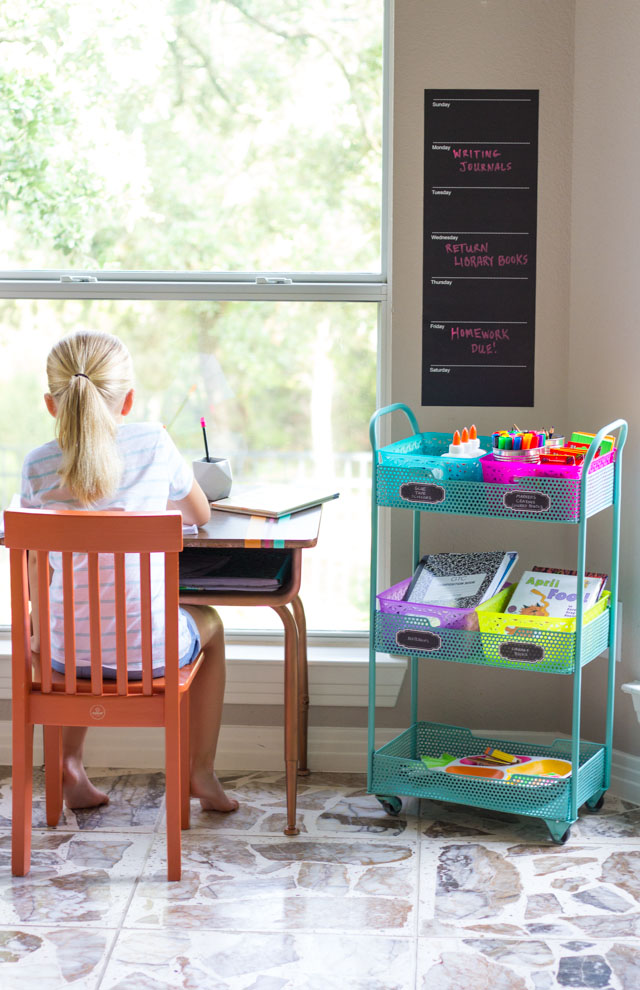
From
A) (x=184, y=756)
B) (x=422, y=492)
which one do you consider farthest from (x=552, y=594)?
(x=184, y=756)

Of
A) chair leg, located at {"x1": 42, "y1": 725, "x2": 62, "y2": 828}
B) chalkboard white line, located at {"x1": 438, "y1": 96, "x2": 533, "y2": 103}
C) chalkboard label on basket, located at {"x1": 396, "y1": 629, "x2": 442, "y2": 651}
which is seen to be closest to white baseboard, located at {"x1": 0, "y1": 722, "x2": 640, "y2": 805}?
chair leg, located at {"x1": 42, "y1": 725, "x2": 62, "y2": 828}

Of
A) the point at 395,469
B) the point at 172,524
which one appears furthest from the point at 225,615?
the point at 172,524

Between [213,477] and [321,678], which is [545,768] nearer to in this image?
[321,678]

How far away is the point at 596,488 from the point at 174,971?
1.38m

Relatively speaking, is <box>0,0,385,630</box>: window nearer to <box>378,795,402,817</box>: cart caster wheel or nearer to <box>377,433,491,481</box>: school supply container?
<box>377,433,491,481</box>: school supply container

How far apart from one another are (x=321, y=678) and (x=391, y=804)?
43cm

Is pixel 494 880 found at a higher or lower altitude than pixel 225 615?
lower

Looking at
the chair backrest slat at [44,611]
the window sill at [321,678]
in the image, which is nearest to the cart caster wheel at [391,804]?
the window sill at [321,678]

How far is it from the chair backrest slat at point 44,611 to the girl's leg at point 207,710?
0.44 m

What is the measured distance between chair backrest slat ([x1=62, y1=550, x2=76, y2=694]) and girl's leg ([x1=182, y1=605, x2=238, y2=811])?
0.41 meters

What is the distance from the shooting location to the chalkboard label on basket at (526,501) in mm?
2346

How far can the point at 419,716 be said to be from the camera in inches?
116

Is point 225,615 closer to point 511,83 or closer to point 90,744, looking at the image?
point 90,744

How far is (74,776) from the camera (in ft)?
8.68
